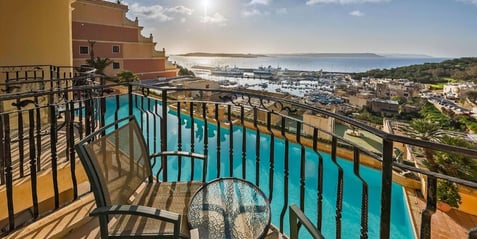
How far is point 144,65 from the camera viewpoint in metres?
21.8

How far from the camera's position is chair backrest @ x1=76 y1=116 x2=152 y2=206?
4.35 ft

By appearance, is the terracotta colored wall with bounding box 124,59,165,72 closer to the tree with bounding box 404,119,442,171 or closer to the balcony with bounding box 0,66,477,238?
the balcony with bounding box 0,66,477,238

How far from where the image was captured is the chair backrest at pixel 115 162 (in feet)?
4.35

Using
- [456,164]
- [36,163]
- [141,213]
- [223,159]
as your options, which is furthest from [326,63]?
[141,213]

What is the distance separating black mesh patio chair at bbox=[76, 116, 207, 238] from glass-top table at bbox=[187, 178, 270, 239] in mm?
83

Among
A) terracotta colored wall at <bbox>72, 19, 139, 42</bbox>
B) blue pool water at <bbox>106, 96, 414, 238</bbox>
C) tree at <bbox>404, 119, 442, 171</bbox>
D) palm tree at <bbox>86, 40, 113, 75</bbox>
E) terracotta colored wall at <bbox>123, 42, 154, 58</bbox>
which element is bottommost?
blue pool water at <bbox>106, 96, 414, 238</bbox>

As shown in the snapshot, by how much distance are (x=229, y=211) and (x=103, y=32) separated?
792 inches

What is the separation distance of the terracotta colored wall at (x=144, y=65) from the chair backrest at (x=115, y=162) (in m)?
20.5

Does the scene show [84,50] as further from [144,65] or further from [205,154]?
[205,154]

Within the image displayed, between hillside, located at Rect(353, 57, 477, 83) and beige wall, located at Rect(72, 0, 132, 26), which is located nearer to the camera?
hillside, located at Rect(353, 57, 477, 83)

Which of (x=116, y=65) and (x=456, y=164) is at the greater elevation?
(x=116, y=65)

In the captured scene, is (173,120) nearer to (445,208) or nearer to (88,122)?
(88,122)

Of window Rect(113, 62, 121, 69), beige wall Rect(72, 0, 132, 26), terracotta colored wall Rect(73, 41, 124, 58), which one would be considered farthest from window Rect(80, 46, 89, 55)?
window Rect(113, 62, 121, 69)

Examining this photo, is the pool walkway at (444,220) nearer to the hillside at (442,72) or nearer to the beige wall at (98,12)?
the hillside at (442,72)
